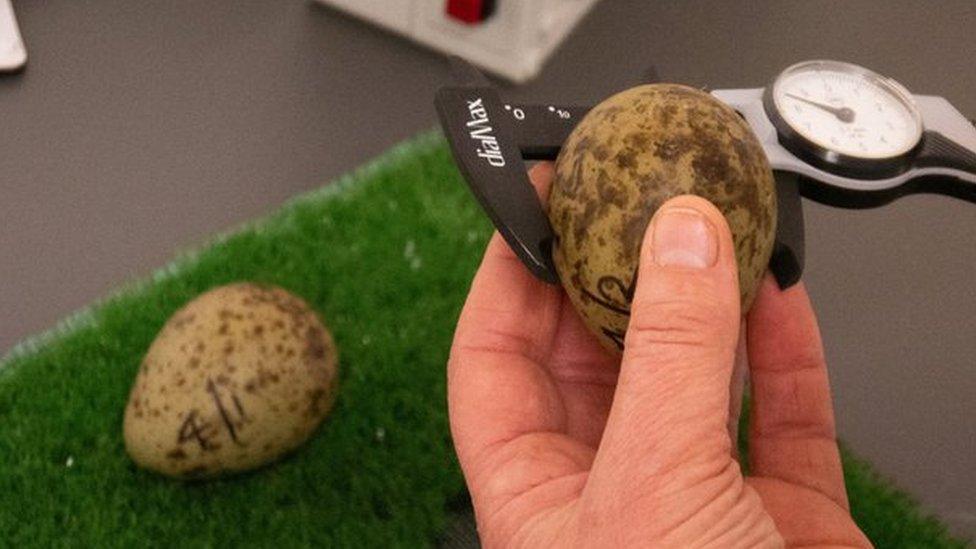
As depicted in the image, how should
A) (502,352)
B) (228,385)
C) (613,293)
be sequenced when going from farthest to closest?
(228,385) → (502,352) → (613,293)

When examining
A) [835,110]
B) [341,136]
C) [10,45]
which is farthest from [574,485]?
[10,45]

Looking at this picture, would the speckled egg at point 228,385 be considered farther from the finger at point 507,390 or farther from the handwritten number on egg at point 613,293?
the handwritten number on egg at point 613,293

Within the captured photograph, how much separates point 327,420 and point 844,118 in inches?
26.1

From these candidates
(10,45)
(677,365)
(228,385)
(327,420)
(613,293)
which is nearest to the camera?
(677,365)

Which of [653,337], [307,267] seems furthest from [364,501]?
[653,337]

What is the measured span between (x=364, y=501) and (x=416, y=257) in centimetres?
36

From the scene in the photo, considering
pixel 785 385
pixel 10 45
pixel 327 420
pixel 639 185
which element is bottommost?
pixel 327 420

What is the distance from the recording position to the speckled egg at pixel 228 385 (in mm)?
1064

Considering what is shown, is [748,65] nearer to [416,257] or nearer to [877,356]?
[877,356]

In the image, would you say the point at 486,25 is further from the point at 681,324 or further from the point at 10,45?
the point at 681,324

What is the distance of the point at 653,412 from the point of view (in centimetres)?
65

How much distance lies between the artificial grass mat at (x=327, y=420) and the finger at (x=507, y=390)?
1.11 feet

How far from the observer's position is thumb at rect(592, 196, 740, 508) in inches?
25.3

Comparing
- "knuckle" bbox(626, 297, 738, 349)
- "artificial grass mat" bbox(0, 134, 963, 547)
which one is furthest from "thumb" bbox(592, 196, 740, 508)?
"artificial grass mat" bbox(0, 134, 963, 547)
